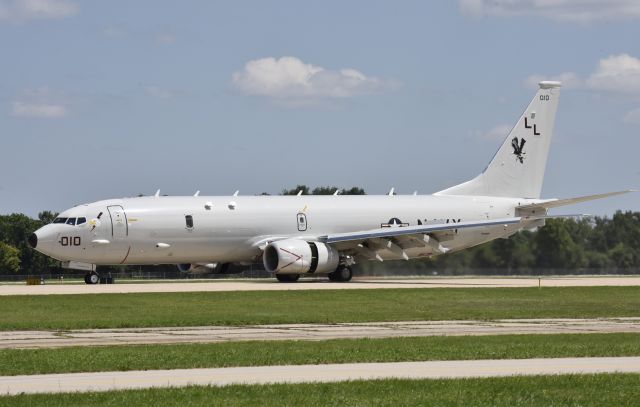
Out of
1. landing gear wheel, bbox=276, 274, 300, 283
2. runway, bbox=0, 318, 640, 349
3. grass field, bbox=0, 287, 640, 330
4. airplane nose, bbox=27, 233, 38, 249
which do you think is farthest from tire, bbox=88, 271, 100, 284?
runway, bbox=0, 318, 640, 349

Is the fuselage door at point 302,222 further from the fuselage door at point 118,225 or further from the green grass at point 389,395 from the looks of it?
the green grass at point 389,395

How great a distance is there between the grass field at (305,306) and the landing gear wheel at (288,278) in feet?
38.8

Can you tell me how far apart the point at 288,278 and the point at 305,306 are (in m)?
21.6

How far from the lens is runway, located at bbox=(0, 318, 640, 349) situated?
30.7m

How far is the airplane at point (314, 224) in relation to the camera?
61500 mm

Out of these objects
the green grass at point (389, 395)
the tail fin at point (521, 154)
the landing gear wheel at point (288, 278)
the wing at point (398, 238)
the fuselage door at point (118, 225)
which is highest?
the tail fin at point (521, 154)

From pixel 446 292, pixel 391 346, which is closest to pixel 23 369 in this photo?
pixel 391 346

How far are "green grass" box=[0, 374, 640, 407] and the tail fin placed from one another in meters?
51.9

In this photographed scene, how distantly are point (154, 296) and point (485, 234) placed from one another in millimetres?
26066

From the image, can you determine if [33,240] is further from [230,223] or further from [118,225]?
[230,223]

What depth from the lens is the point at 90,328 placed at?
34.9 meters

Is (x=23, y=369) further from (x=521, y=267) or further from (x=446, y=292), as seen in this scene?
(x=521, y=267)


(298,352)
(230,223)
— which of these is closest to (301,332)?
(298,352)

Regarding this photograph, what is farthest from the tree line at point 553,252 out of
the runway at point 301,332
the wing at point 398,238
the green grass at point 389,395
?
the green grass at point 389,395
